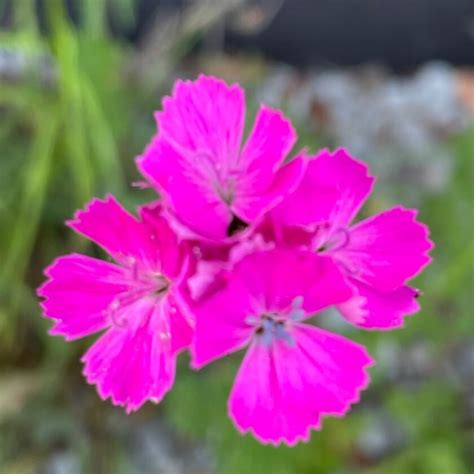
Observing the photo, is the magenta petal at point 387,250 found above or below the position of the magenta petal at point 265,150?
below

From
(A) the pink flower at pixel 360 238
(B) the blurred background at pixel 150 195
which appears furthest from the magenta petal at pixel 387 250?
(B) the blurred background at pixel 150 195

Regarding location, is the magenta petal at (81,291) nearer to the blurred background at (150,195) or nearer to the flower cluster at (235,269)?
the flower cluster at (235,269)

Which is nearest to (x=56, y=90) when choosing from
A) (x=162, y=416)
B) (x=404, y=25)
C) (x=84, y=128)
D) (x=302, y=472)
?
(x=84, y=128)

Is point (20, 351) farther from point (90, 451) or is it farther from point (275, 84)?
point (275, 84)

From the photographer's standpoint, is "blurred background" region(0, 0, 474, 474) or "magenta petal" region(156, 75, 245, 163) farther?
"blurred background" region(0, 0, 474, 474)

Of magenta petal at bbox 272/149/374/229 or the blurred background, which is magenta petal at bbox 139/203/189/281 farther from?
the blurred background

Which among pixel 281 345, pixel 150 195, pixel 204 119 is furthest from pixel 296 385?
pixel 150 195

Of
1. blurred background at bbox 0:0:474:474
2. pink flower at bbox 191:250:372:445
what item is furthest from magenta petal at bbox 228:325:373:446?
blurred background at bbox 0:0:474:474
